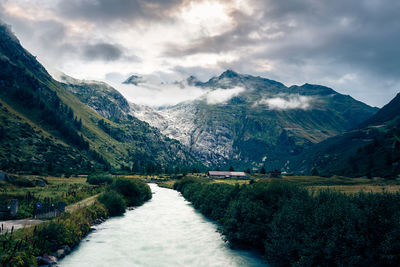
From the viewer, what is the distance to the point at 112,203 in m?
92.8

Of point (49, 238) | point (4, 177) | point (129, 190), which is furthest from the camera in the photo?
point (129, 190)

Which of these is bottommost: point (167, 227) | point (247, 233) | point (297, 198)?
point (167, 227)

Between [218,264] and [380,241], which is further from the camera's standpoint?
[218,264]

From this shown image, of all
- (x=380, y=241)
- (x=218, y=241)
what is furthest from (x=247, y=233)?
(x=380, y=241)

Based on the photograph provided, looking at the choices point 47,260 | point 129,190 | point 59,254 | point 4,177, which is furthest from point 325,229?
point 4,177

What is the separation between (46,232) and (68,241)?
6.16 meters

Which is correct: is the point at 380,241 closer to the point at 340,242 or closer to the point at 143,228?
the point at 340,242

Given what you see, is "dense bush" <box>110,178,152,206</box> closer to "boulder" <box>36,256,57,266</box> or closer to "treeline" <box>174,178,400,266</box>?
"treeline" <box>174,178,400,266</box>

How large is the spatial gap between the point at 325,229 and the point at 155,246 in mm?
37922

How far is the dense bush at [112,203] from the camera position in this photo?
302 feet

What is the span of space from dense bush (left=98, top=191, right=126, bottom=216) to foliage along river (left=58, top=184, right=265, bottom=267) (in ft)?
14.9

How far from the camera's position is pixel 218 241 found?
65.8 m

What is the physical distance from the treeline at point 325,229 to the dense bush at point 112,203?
47.7m

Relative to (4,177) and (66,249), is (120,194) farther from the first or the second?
(66,249)
